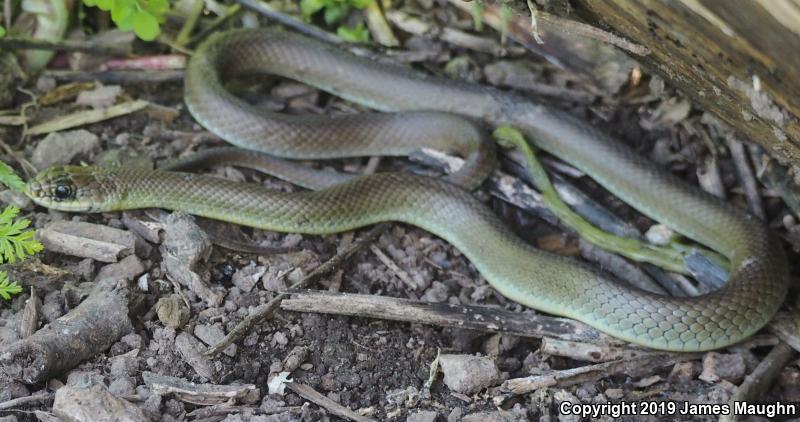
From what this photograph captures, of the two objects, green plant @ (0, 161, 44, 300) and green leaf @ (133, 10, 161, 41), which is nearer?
green plant @ (0, 161, 44, 300)

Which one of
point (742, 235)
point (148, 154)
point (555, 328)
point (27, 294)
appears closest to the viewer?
point (27, 294)

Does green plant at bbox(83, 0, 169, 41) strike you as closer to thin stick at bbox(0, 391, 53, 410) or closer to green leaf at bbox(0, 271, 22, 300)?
green leaf at bbox(0, 271, 22, 300)

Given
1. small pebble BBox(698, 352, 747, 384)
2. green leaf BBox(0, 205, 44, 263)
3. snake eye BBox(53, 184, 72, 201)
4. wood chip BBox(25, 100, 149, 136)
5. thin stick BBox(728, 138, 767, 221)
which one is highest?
thin stick BBox(728, 138, 767, 221)

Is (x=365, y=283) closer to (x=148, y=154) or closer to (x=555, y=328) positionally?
(x=555, y=328)

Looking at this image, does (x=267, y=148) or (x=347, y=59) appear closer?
(x=267, y=148)

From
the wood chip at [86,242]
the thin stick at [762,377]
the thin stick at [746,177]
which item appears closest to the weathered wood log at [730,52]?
the thin stick at [746,177]

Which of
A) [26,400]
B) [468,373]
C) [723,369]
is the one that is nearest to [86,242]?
[26,400]

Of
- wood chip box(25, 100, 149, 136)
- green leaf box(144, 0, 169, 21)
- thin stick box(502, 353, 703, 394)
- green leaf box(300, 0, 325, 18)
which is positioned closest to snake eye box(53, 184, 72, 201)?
wood chip box(25, 100, 149, 136)

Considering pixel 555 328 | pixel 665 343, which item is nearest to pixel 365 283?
pixel 555 328
